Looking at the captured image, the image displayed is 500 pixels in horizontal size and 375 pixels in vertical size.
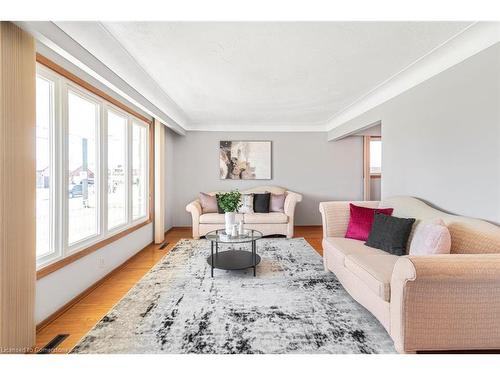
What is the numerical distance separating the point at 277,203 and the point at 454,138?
320cm

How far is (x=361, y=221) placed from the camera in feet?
9.27

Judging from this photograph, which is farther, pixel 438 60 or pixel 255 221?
pixel 255 221

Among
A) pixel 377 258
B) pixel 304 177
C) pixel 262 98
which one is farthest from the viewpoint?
pixel 304 177

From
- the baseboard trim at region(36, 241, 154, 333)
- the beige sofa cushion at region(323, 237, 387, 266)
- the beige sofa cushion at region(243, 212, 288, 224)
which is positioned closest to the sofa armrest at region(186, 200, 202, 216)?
the beige sofa cushion at region(243, 212, 288, 224)

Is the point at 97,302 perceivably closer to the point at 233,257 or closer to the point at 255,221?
the point at 233,257

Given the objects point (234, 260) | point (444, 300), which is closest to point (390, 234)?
point (444, 300)

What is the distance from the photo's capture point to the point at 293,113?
4746 millimetres

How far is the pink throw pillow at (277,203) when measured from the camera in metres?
5.06

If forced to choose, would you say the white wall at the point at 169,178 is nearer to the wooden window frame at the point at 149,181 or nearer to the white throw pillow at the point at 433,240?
the wooden window frame at the point at 149,181

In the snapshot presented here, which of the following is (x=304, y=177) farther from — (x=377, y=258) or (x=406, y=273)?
(x=406, y=273)

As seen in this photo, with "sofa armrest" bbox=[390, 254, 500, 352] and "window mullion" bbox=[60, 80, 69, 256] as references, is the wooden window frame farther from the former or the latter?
"sofa armrest" bbox=[390, 254, 500, 352]

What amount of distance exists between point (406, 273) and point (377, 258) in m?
0.71

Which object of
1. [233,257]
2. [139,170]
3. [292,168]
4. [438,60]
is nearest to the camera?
[438,60]
